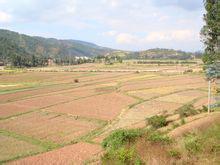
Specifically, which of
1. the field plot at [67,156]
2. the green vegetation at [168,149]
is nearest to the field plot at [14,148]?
the field plot at [67,156]

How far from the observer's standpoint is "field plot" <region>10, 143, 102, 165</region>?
16.6 metres

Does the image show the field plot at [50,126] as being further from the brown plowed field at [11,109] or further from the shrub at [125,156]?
the shrub at [125,156]

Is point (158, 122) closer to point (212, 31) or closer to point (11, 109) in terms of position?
point (212, 31)

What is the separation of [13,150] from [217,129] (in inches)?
409

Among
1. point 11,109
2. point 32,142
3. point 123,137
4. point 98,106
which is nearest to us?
point 123,137

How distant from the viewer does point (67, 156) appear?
17.4 m

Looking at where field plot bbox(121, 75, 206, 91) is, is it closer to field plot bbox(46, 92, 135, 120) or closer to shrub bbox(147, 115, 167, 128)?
field plot bbox(46, 92, 135, 120)

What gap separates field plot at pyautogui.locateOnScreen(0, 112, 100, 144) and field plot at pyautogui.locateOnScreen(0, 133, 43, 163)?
143 centimetres

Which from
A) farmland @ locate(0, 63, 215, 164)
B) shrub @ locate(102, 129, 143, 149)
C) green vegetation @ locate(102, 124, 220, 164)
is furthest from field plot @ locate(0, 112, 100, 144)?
green vegetation @ locate(102, 124, 220, 164)

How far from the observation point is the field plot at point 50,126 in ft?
73.5

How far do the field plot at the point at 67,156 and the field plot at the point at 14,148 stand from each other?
98 cm

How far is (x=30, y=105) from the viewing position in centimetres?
3600

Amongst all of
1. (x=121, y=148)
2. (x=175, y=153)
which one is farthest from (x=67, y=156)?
(x=175, y=153)

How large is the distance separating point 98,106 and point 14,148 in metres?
15.3
